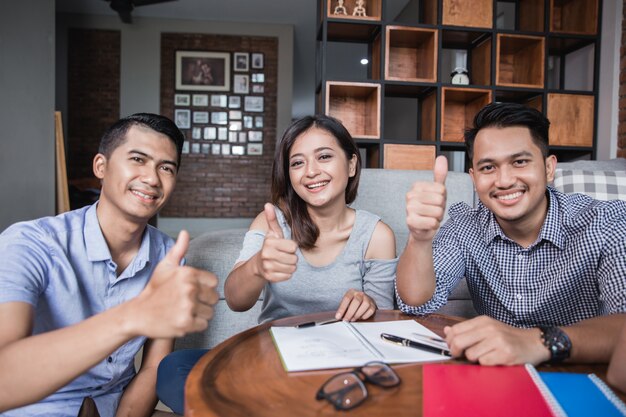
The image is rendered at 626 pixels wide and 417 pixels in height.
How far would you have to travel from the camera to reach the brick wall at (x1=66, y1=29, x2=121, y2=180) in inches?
276

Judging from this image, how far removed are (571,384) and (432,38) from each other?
9.92 feet

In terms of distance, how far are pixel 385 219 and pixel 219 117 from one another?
222 inches

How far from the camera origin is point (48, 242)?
1.00 meters

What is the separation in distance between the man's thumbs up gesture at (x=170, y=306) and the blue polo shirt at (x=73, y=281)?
1.20 feet

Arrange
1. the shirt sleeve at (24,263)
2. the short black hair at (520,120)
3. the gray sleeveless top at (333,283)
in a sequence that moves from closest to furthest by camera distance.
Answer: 1. the shirt sleeve at (24,263)
2. the short black hair at (520,120)
3. the gray sleeveless top at (333,283)

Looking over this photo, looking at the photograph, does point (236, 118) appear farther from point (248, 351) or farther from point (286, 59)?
point (248, 351)

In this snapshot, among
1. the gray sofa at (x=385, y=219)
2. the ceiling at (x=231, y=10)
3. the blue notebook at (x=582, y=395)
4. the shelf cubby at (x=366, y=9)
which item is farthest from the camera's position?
the ceiling at (x=231, y=10)

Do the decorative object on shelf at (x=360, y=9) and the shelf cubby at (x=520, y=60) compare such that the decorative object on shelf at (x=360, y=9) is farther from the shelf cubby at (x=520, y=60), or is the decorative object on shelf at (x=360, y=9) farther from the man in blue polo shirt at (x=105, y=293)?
the man in blue polo shirt at (x=105, y=293)

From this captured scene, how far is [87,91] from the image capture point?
23.2 feet

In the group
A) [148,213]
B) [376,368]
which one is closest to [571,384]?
[376,368]

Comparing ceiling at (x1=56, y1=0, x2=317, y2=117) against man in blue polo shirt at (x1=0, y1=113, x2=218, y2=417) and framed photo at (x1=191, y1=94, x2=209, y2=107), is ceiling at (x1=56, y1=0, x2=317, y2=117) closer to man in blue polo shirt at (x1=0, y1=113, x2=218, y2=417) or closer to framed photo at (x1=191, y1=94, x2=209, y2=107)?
framed photo at (x1=191, y1=94, x2=209, y2=107)

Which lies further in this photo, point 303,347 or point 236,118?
point 236,118

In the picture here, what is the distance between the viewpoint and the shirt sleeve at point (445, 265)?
1149 mm

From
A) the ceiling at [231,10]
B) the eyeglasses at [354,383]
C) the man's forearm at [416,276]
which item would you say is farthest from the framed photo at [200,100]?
the eyeglasses at [354,383]
